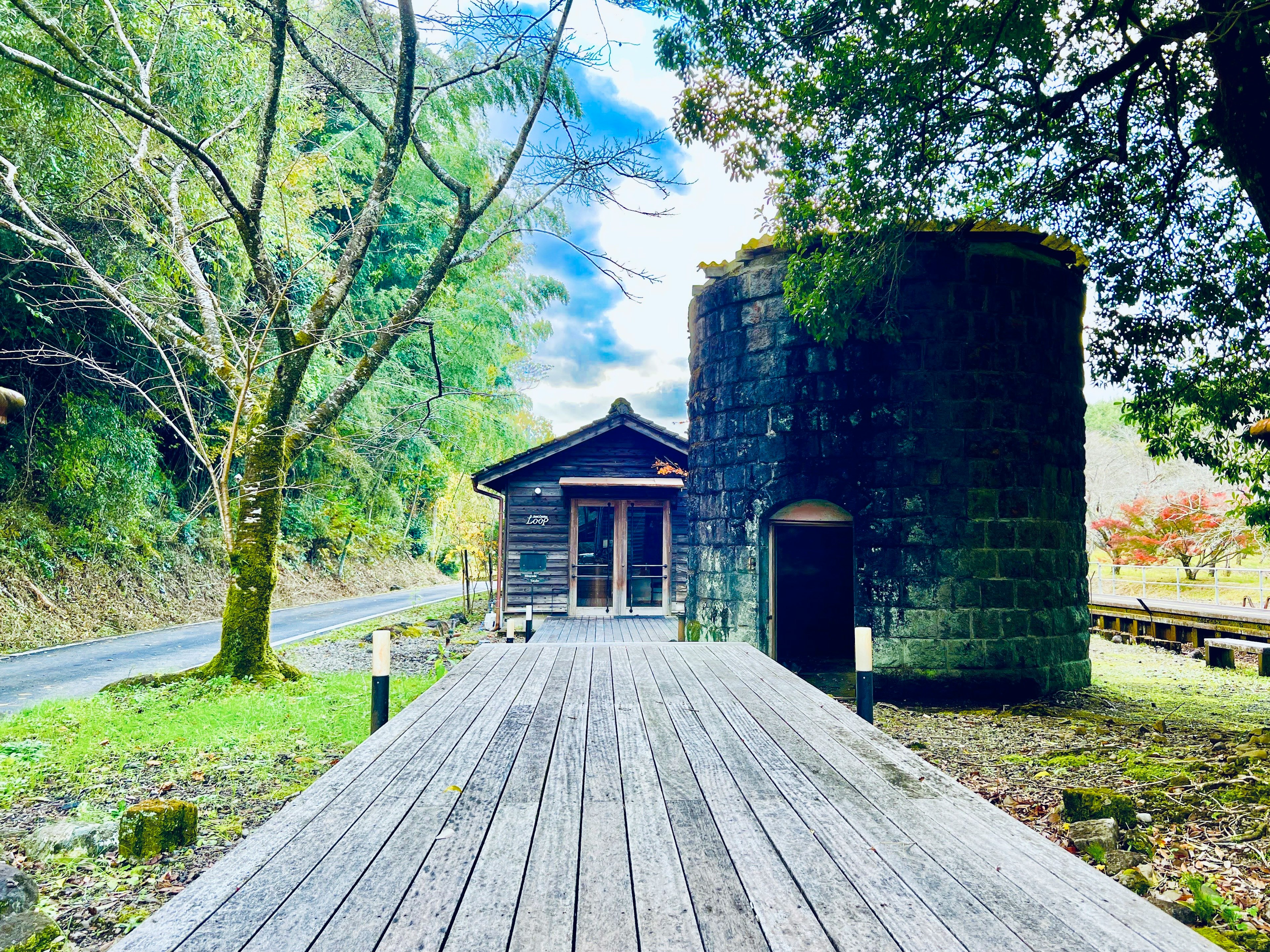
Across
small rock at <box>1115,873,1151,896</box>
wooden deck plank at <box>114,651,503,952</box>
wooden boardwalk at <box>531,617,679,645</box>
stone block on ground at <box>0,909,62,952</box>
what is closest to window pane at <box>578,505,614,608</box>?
wooden boardwalk at <box>531,617,679,645</box>

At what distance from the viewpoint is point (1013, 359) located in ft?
26.3

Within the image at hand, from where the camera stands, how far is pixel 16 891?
3.22 m

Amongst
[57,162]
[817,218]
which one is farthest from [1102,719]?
[57,162]

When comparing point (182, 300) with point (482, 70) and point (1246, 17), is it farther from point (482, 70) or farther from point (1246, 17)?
point (1246, 17)

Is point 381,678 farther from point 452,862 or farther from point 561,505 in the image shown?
point 561,505

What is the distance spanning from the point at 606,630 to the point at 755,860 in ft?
31.3

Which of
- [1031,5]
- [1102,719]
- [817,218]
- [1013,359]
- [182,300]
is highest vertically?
[1031,5]

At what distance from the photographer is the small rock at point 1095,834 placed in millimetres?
3910

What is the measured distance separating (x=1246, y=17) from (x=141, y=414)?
15.9m

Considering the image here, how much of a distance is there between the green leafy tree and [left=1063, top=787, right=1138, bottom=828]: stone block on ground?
467 centimetres

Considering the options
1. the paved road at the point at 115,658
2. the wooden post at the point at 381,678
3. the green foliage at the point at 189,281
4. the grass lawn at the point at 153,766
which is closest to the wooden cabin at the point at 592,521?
the green foliage at the point at 189,281

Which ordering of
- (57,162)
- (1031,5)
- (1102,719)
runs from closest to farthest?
(1031,5), (1102,719), (57,162)

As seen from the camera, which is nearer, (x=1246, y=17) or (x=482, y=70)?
(x=1246, y=17)

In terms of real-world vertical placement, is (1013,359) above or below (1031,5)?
below
